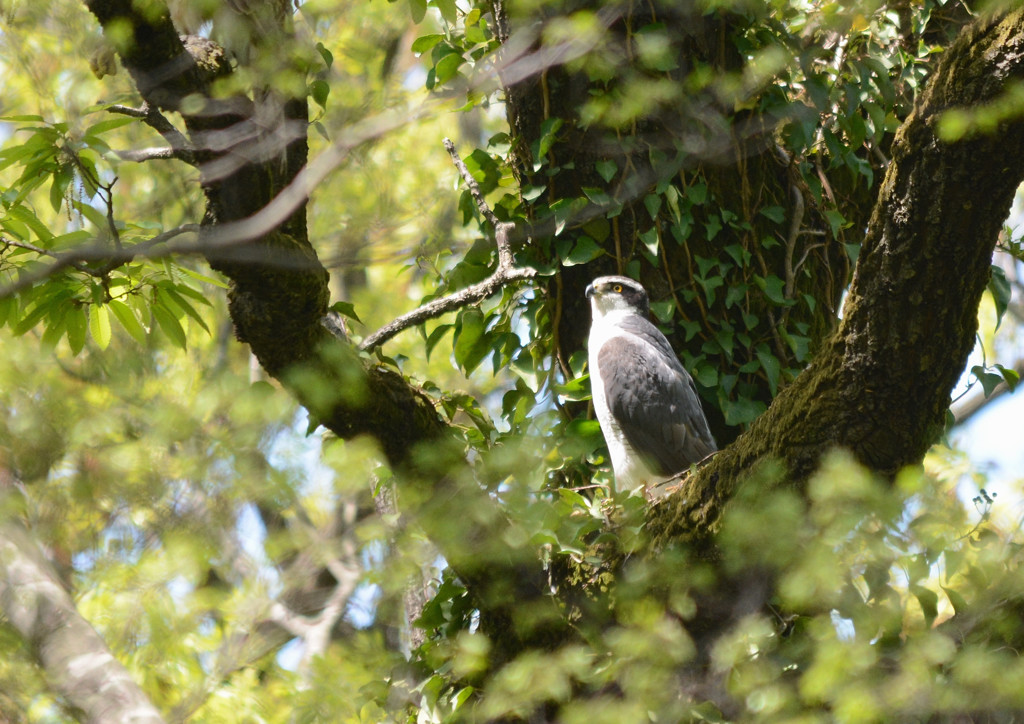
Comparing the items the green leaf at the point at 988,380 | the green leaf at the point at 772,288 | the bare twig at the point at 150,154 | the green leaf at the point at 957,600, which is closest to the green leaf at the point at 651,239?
the green leaf at the point at 772,288

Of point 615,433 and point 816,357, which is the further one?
point 615,433

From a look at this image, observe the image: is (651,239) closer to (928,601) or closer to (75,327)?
(928,601)

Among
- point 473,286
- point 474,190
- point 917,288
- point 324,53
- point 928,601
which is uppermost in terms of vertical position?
point 324,53

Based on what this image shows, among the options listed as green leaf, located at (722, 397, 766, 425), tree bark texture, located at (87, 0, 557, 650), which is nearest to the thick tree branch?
tree bark texture, located at (87, 0, 557, 650)

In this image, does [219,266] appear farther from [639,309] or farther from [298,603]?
[639,309]

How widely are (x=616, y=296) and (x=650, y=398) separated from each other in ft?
1.57

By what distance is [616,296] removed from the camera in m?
4.17

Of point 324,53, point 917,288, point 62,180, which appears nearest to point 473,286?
point 324,53

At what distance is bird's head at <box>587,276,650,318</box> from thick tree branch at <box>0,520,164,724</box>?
2292mm

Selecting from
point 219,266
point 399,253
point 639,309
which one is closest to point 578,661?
point 399,253

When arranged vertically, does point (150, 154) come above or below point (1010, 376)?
above

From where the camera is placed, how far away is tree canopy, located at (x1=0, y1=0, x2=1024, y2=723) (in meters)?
2.27

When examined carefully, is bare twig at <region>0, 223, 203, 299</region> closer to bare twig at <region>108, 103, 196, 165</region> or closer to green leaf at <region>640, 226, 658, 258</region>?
bare twig at <region>108, 103, 196, 165</region>

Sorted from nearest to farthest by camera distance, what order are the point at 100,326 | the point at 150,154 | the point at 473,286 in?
1. the point at 150,154
2. the point at 100,326
3. the point at 473,286
